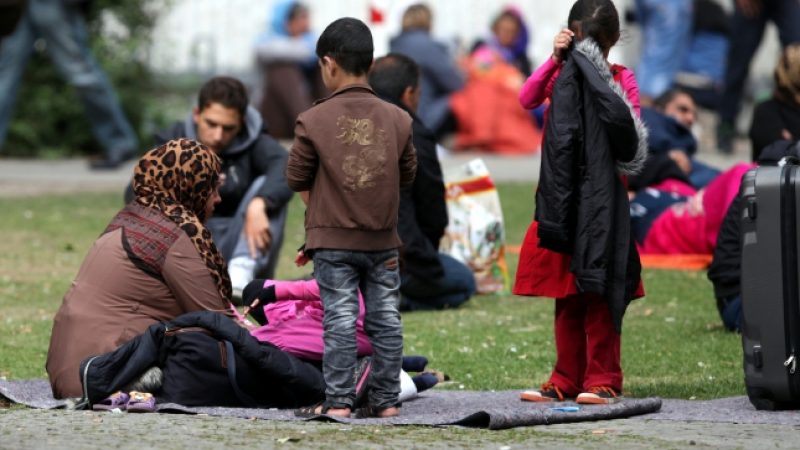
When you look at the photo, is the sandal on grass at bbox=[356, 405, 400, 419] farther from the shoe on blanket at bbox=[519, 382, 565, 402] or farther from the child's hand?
the child's hand

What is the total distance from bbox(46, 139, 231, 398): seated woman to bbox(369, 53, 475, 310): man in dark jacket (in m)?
2.20

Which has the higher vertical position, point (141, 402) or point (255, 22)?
point (255, 22)

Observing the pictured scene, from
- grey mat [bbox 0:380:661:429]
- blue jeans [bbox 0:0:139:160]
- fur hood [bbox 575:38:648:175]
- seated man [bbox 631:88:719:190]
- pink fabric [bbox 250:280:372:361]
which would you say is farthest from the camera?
blue jeans [bbox 0:0:139:160]

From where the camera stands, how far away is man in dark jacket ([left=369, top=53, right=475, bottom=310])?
8828 millimetres

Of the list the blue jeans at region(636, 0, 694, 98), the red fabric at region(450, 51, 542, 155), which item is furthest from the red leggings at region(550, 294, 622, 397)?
the blue jeans at region(636, 0, 694, 98)

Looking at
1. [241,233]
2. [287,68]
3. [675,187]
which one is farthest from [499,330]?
[287,68]

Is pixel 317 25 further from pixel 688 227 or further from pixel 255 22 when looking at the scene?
pixel 688 227

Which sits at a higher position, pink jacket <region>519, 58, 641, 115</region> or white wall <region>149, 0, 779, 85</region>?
white wall <region>149, 0, 779, 85</region>

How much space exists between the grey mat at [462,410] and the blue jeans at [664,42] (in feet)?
35.4

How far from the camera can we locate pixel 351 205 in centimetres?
607

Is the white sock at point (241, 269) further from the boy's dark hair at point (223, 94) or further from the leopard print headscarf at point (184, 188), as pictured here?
the leopard print headscarf at point (184, 188)

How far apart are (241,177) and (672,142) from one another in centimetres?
364

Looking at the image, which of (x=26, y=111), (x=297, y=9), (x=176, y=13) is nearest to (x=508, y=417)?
(x=26, y=111)

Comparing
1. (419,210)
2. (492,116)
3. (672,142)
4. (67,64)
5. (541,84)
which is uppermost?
(67,64)
